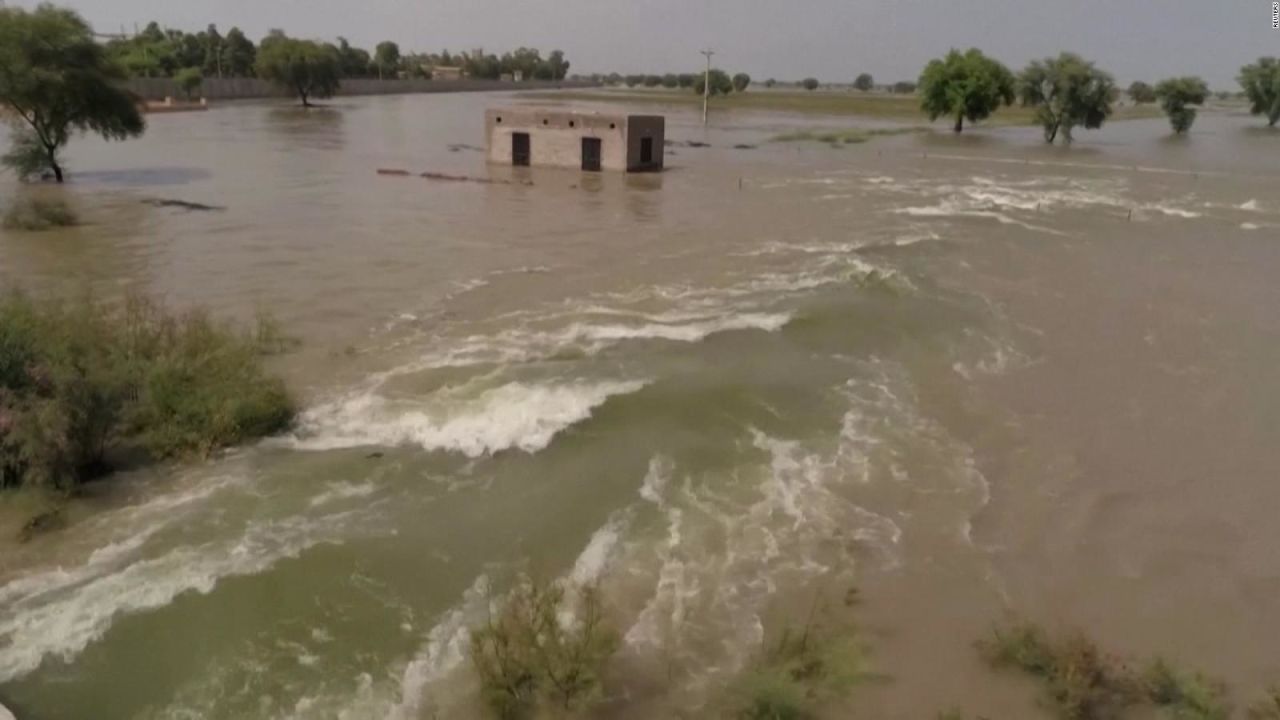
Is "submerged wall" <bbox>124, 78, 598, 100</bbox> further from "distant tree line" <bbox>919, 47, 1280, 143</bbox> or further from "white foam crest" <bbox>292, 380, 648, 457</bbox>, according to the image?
"distant tree line" <bbox>919, 47, 1280, 143</bbox>

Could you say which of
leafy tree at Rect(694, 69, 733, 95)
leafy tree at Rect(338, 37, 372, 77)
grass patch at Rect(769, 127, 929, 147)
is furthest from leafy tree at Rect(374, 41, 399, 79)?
grass patch at Rect(769, 127, 929, 147)

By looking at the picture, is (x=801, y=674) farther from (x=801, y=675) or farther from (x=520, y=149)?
(x=520, y=149)

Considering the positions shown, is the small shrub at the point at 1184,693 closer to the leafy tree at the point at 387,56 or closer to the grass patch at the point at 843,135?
the grass patch at the point at 843,135

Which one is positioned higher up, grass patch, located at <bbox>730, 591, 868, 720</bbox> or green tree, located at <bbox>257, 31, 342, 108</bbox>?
green tree, located at <bbox>257, 31, 342, 108</bbox>

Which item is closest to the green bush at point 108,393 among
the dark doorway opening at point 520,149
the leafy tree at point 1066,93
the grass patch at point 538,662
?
the grass patch at point 538,662

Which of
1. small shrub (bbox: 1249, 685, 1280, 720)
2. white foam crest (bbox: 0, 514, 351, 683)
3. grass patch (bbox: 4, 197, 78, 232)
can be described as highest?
grass patch (bbox: 4, 197, 78, 232)

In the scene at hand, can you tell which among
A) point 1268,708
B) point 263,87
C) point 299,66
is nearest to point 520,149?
point 1268,708
